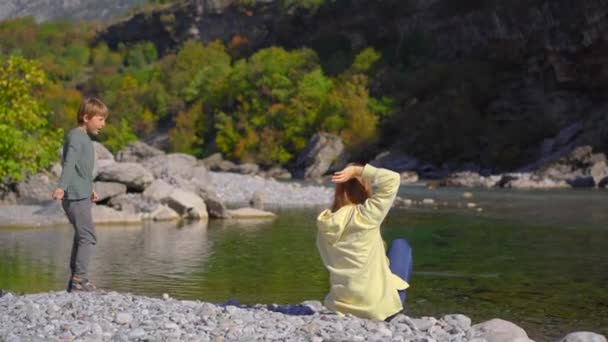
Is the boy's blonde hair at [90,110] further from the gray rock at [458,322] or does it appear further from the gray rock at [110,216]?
the gray rock at [110,216]

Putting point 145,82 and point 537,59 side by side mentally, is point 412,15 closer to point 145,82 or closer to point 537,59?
point 537,59

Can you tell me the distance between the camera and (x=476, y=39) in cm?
9206

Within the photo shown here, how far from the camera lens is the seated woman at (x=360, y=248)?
9.21m

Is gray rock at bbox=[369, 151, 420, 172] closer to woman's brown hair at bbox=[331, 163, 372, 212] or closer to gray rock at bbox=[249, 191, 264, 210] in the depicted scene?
gray rock at bbox=[249, 191, 264, 210]

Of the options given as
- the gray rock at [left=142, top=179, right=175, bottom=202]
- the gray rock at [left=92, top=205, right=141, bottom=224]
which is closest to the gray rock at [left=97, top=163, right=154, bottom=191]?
the gray rock at [left=142, top=179, right=175, bottom=202]

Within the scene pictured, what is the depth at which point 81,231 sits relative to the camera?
35.4ft

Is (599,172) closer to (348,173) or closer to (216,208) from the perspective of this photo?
(216,208)

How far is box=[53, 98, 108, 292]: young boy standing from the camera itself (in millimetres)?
10602

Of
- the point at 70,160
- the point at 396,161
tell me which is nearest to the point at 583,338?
the point at 70,160

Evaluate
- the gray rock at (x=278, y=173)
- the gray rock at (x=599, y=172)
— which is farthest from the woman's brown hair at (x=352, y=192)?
the gray rock at (x=278, y=173)

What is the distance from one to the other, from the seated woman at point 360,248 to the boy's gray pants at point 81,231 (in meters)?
2.80

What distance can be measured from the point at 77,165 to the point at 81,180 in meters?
0.17

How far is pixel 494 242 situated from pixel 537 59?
60.7 meters

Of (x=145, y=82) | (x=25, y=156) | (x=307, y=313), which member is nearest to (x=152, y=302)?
(x=307, y=313)
